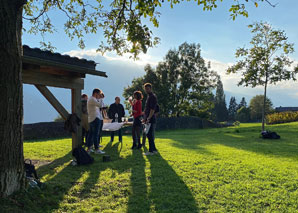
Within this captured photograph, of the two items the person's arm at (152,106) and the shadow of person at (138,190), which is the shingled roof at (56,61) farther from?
the shadow of person at (138,190)

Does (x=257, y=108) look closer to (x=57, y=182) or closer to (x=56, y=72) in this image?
(x=56, y=72)

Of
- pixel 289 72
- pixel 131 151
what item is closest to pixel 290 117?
pixel 289 72

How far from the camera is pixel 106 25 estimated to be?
6.73 m

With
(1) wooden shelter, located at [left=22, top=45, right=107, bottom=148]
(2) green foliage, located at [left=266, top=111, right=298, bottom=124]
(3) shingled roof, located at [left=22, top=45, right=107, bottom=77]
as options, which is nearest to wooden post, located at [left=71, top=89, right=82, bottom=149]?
(1) wooden shelter, located at [left=22, top=45, right=107, bottom=148]

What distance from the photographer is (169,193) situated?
4.02 meters

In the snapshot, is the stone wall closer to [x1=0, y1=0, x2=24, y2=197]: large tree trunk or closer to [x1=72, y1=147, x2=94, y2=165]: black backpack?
[x1=72, y1=147, x2=94, y2=165]: black backpack

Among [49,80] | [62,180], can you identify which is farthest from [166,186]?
[49,80]

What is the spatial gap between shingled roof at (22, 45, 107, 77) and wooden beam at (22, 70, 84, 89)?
0.44 meters

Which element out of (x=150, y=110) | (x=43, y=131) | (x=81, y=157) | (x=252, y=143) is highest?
(x=150, y=110)

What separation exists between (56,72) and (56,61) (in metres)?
0.36

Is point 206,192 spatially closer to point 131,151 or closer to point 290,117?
Answer: point 131,151

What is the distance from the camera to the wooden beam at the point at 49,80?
5.85 metres

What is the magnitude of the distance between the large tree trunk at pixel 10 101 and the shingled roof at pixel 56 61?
1.74 metres

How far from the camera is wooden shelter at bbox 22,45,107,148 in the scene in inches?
A: 223
